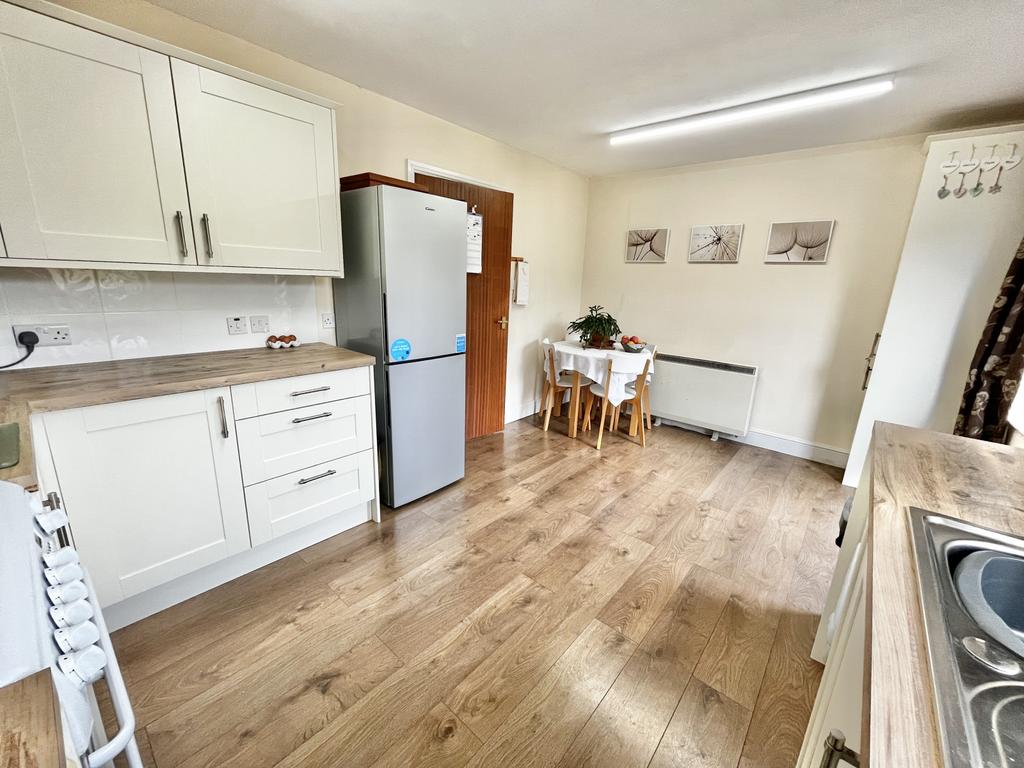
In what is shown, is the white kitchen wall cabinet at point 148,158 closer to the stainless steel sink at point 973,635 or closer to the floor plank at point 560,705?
the floor plank at point 560,705

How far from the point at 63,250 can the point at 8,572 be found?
4.70ft

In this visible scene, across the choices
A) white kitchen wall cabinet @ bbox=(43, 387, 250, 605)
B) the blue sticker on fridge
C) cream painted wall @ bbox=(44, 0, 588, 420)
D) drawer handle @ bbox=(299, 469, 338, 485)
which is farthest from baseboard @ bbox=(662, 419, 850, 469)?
white kitchen wall cabinet @ bbox=(43, 387, 250, 605)

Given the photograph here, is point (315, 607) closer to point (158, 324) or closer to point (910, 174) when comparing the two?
point (158, 324)

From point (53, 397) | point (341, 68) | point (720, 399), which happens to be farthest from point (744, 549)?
point (341, 68)

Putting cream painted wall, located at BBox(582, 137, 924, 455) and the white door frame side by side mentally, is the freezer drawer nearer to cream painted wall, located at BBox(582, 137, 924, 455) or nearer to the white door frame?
the white door frame

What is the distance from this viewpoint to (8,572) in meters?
0.55

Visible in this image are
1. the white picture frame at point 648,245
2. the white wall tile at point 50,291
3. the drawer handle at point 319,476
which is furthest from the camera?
the white picture frame at point 648,245

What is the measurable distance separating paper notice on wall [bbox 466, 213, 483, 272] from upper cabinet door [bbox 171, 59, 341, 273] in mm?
1216

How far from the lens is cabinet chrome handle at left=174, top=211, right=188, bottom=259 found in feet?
5.33

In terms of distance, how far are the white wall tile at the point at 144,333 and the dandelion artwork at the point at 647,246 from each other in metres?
3.58

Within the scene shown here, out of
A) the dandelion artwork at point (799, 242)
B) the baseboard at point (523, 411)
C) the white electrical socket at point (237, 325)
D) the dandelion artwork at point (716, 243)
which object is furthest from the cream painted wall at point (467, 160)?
the dandelion artwork at point (799, 242)

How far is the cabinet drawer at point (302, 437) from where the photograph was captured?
1.73 metres

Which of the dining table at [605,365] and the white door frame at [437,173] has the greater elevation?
the white door frame at [437,173]

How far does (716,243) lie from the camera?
11.6 ft
